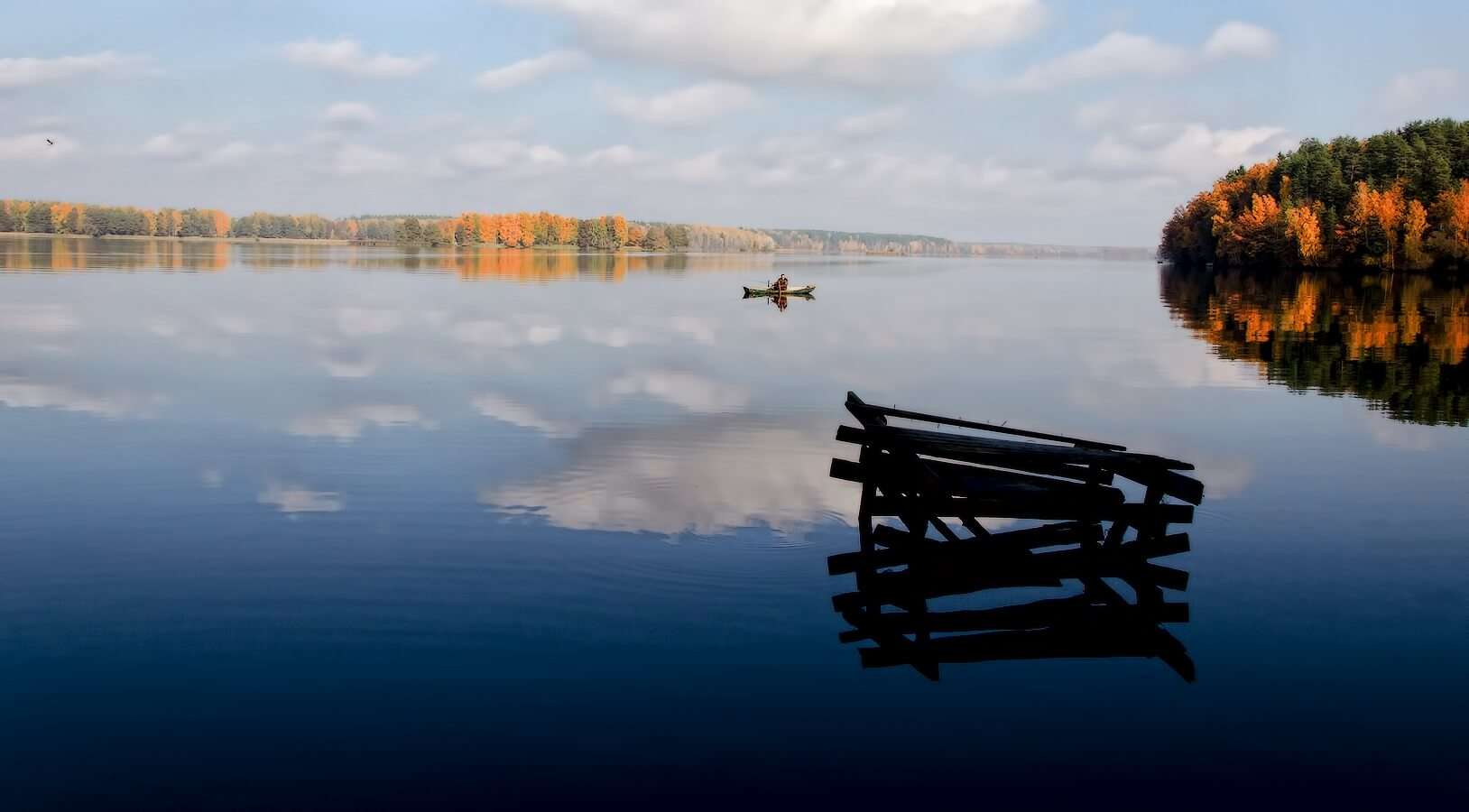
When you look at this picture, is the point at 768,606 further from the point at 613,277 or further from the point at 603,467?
the point at 613,277

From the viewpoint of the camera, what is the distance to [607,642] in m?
12.2

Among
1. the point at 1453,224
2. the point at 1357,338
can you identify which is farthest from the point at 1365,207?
the point at 1357,338

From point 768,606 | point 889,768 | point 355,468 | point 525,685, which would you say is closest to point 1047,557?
point 768,606

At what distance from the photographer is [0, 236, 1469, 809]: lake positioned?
9609 mm

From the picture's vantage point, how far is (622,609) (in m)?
13.3

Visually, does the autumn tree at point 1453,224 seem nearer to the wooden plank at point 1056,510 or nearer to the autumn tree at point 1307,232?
the autumn tree at point 1307,232

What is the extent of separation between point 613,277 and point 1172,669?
116 meters

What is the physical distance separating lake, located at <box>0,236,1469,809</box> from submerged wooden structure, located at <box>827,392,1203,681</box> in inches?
24.6

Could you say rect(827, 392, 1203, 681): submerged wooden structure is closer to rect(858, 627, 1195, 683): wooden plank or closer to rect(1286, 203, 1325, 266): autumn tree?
rect(858, 627, 1195, 683): wooden plank

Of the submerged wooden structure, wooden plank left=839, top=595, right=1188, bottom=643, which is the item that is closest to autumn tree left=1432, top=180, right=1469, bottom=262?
the submerged wooden structure

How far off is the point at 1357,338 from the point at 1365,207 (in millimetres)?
103270

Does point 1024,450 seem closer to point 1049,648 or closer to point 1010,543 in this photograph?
point 1010,543

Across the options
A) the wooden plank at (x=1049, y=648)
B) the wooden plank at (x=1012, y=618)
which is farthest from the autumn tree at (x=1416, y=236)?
the wooden plank at (x=1049, y=648)

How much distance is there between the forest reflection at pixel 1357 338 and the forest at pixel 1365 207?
29.9 meters
